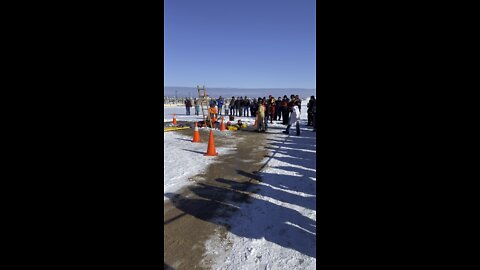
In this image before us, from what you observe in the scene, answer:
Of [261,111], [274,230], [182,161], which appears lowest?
[274,230]

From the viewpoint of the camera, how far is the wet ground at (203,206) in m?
3.28

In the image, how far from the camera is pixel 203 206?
4656mm

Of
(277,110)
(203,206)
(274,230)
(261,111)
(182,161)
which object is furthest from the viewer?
(277,110)

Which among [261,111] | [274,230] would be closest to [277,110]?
[261,111]

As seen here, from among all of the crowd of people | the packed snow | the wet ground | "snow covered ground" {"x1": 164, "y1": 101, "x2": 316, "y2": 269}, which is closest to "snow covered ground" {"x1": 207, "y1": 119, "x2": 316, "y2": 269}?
"snow covered ground" {"x1": 164, "y1": 101, "x2": 316, "y2": 269}

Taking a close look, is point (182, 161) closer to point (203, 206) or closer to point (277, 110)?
point (203, 206)

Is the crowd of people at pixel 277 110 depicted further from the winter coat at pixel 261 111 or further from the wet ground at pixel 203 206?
the wet ground at pixel 203 206

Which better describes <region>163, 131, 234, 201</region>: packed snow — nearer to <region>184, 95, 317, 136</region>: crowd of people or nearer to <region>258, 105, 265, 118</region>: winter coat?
<region>258, 105, 265, 118</region>: winter coat

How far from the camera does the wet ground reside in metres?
3.28
